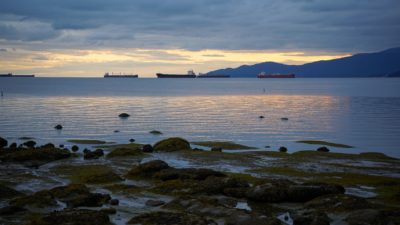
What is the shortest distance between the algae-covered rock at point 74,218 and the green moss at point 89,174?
762 centimetres

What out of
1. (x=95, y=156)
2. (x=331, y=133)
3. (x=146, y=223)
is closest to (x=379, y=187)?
(x=146, y=223)

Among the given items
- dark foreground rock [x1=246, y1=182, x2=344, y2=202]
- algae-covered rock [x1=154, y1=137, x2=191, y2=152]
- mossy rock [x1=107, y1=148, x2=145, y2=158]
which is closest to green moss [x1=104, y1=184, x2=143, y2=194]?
dark foreground rock [x1=246, y1=182, x2=344, y2=202]

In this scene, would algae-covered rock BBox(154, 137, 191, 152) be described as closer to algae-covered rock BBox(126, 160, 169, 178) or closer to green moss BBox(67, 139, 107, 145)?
green moss BBox(67, 139, 107, 145)

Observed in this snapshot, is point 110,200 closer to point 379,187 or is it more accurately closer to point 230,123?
point 379,187

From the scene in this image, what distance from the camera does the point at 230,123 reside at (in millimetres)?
61812

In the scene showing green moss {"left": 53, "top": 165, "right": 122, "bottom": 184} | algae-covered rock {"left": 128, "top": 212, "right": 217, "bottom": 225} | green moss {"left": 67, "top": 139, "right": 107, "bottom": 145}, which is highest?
algae-covered rock {"left": 128, "top": 212, "right": 217, "bottom": 225}

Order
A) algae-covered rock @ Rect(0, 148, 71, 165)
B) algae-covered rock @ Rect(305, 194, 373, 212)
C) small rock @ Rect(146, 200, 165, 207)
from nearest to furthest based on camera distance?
algae-covered rock @ Rect(305, 194, 373, 212), small rock @ Rect(146, 200, 165, 207), algae-covered rock @ Rect(0, 148, 71, 165)

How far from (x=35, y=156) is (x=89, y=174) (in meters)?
6.66

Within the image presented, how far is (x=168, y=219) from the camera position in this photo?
15391mm

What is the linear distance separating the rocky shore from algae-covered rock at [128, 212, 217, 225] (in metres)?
0.04

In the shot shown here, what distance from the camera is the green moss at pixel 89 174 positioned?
23.5 meters

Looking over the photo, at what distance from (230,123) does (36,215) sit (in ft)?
153

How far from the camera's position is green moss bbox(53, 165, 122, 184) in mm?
23500

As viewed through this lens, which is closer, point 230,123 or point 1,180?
point 1,180
